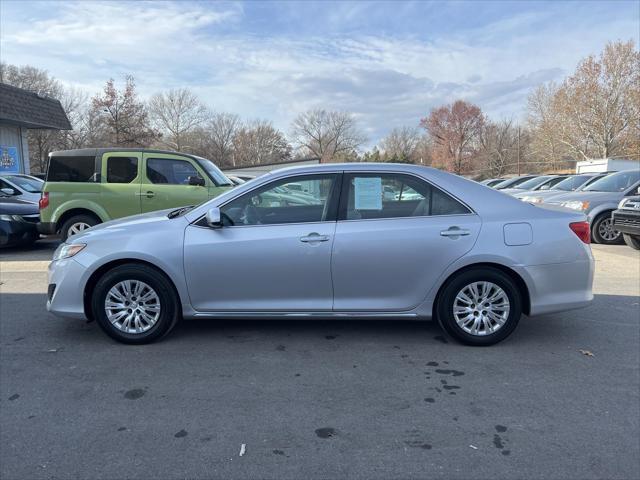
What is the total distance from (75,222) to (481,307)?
7.74 m

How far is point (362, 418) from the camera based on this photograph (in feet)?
10.0

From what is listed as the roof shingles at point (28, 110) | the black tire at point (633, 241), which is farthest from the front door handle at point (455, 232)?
the roof shingles at point (28, 110)

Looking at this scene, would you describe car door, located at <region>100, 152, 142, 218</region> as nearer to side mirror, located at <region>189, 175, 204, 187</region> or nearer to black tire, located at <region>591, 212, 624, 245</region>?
side mirror, located at <region>189, 175, 204, 187</region>

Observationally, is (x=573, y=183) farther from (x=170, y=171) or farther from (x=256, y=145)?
(x=256, y=145)

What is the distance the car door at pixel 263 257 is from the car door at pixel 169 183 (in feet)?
15.8

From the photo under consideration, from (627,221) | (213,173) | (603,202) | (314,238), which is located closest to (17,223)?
(213,173)

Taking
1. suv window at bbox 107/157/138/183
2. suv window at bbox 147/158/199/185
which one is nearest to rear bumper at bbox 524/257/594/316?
suv window at bbox 147/158/199/185

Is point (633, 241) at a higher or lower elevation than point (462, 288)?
higher

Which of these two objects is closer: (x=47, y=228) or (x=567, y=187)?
(x=47, y=228)

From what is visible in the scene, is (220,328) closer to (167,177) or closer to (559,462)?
(559,462)

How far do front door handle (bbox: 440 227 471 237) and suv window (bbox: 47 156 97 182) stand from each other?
7.30 meters

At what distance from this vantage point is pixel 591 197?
10719mm

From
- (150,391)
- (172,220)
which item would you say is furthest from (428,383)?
(172,220)

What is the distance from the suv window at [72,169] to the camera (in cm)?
888
